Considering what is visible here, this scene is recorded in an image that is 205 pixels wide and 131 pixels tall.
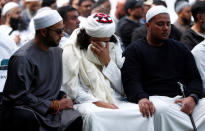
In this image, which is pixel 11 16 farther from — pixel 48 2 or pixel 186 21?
pixel 186 21

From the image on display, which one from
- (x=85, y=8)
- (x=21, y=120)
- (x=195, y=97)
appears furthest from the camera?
(x=85, y=8)

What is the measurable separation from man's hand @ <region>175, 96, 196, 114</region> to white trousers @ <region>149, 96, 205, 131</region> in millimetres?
54

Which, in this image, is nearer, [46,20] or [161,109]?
[46,20]

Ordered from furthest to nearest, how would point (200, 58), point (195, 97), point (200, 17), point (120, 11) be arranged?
point (120, 11) → point (200, 17) → point (200, 58) → point (195, 97)

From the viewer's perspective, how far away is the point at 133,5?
9.91 meters

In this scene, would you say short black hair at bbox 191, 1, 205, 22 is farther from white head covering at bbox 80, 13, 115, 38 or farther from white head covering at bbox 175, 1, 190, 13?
white head covering at bbox 175, 1, 190, 13

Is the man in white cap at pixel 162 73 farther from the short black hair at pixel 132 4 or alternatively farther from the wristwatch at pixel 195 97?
the short black hair at pixel 132 4

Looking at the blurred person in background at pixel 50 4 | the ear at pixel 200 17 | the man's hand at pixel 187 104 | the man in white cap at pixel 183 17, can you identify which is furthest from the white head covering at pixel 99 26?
the blurred person in background at pixel 50 4

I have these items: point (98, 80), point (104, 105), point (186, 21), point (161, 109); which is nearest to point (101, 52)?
point (98, 80)

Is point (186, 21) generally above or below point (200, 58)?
below

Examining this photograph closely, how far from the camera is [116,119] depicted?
5379 millimetres

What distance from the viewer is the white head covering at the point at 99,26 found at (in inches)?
228

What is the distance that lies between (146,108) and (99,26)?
1.20 meters

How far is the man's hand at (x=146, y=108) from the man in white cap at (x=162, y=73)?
0.16 meters
